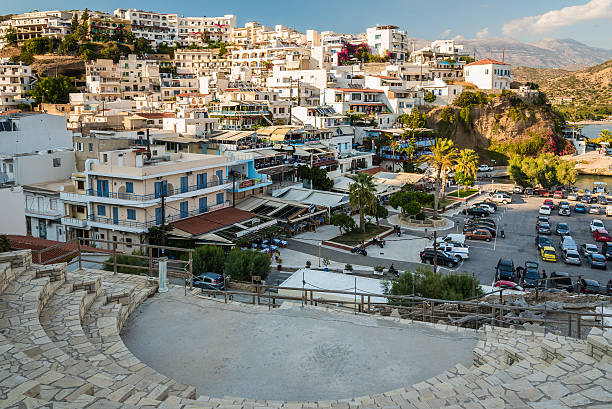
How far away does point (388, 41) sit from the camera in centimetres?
12125

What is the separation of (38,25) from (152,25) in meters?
28.1

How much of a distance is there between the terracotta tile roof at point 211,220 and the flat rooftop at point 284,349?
19.6 meters

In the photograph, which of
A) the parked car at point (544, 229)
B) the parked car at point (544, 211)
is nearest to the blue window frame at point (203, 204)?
the parked car at point (544, 229)

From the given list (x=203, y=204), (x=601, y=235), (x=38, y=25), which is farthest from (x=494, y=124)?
(x=38, y=25)

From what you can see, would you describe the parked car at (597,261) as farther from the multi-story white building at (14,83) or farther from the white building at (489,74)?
the multi-story white building at (14,83)

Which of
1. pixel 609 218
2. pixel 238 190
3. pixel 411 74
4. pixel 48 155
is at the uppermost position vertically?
pixel 411 74

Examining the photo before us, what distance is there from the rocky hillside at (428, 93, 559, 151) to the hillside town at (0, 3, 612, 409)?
0.40m

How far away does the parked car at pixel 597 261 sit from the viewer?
33.4m

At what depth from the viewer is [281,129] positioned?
187ft

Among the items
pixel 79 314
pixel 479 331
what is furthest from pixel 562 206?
pixel 79 314

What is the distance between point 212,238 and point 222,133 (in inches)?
963

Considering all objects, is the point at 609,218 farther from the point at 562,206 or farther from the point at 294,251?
the point at 294,251

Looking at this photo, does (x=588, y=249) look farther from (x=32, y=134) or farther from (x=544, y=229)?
(x=32, y=134)

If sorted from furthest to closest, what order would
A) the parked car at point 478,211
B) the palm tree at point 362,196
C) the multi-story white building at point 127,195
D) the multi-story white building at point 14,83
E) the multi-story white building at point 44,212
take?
the multi-story white building at point 14,83 < the parked car at point 478,211 < the palm tree at point 362,196 < the multi-story white building at point 44,212 < the multi-story white building at point 127,195
